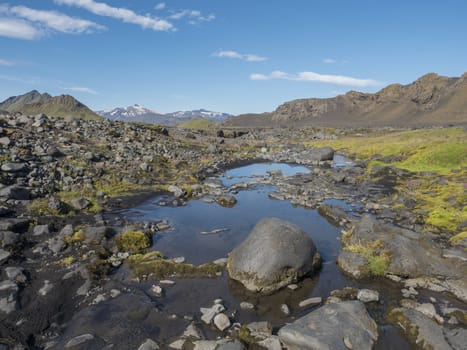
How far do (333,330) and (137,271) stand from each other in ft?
33.9

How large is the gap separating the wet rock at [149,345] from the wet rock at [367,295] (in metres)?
9.10

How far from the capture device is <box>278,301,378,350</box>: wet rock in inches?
389

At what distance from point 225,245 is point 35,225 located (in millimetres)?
13240

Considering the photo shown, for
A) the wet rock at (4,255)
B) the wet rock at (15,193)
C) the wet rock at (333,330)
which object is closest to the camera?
the wet rock at (333,330)

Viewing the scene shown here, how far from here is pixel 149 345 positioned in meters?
10.5

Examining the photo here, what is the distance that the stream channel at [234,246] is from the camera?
1266cm

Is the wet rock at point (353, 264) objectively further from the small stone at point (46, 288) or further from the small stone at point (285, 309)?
the small stone at point (46, 288)

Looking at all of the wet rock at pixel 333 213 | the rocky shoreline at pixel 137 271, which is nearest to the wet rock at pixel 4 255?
the rocky shoreline at pixel 137 271

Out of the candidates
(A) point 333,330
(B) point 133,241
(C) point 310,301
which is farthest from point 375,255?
(B) point 133,241

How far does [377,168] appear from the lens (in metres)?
44.5

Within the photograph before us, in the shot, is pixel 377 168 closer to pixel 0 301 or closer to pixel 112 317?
pixel 112 317

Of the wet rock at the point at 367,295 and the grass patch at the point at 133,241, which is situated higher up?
the grass patch at the point at 133,241

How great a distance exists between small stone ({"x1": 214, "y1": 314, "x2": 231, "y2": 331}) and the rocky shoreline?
40 millimetres

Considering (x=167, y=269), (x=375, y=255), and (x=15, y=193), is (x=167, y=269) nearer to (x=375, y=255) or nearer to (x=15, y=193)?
(x=375, y=255)
